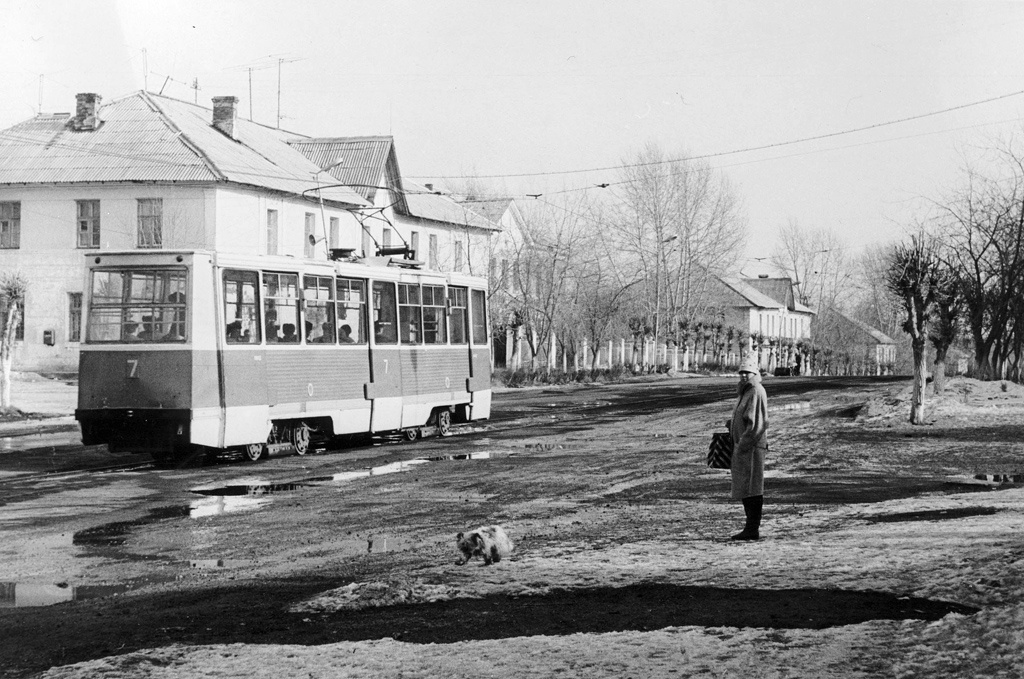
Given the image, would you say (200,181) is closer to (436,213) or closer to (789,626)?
(436,213)

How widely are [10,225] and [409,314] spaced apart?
31.2 metres

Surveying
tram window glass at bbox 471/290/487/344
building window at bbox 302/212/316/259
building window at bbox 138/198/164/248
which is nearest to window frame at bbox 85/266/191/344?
tram window glass at bbox 471/290/487/344

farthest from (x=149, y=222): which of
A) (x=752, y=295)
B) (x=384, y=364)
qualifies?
(x=752, y=295)

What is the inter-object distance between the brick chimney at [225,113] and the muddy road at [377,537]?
33.6 m

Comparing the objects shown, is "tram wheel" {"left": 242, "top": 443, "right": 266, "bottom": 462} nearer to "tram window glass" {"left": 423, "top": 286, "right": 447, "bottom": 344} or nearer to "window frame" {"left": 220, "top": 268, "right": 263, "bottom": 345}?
"window frame" {"left": 220, "top": 268, "right": 263, "bottom": 345}

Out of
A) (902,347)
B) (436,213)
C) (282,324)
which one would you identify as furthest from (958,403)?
(902,347)

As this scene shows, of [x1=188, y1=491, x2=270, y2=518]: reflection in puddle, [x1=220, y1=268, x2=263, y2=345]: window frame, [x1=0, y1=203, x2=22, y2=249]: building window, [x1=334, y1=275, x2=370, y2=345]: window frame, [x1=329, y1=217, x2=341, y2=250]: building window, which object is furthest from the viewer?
[x1=329, y1=217, x2=341, y2=250]: building window

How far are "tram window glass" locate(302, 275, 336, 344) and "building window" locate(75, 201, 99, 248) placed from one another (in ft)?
96.5

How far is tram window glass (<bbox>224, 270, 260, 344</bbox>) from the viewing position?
61.8 ft

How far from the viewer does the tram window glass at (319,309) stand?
67.3 feet

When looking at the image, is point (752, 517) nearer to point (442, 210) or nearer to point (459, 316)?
point (459, 316)

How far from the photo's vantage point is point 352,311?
21.7 meters

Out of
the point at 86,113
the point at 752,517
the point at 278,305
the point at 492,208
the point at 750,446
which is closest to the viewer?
the point at 752,517

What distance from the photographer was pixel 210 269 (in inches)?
729
